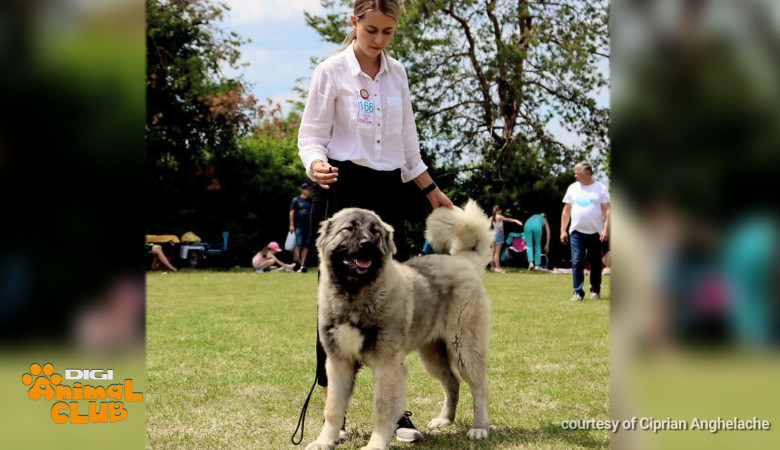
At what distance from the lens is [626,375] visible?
3.61 feet

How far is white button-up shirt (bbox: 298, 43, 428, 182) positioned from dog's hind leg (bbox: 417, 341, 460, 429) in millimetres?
1283

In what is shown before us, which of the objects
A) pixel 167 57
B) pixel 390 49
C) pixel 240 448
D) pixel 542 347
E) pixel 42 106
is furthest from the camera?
pixel 390 49

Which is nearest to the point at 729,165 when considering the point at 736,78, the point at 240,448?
the point at 736,78

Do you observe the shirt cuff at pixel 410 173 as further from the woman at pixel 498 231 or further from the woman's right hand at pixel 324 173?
the woman at pixel 498 231

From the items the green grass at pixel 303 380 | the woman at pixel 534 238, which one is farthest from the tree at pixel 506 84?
the green grass at pixel 303 380

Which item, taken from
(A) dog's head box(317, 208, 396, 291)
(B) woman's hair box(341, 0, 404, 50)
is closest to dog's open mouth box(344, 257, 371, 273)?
(A) dog's head box(317, 208, 396, 291)

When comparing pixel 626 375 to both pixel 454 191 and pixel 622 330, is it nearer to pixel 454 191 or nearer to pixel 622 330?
pixel 622 330

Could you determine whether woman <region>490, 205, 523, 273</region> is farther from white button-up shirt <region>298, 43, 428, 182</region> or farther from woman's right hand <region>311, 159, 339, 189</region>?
woman's right hand <region>311, 159, 339, 189</region>

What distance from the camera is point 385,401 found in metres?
3.54

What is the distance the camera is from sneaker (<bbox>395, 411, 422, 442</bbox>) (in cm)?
380

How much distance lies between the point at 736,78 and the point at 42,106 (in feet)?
6.77

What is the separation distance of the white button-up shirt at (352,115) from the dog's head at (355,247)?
1.33 feet

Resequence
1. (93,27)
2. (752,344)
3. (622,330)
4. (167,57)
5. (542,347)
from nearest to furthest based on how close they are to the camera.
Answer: (752,344) → (622,330) → (93,27) → (542,347) → (167,57)

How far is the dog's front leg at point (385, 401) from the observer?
353 centimetres
